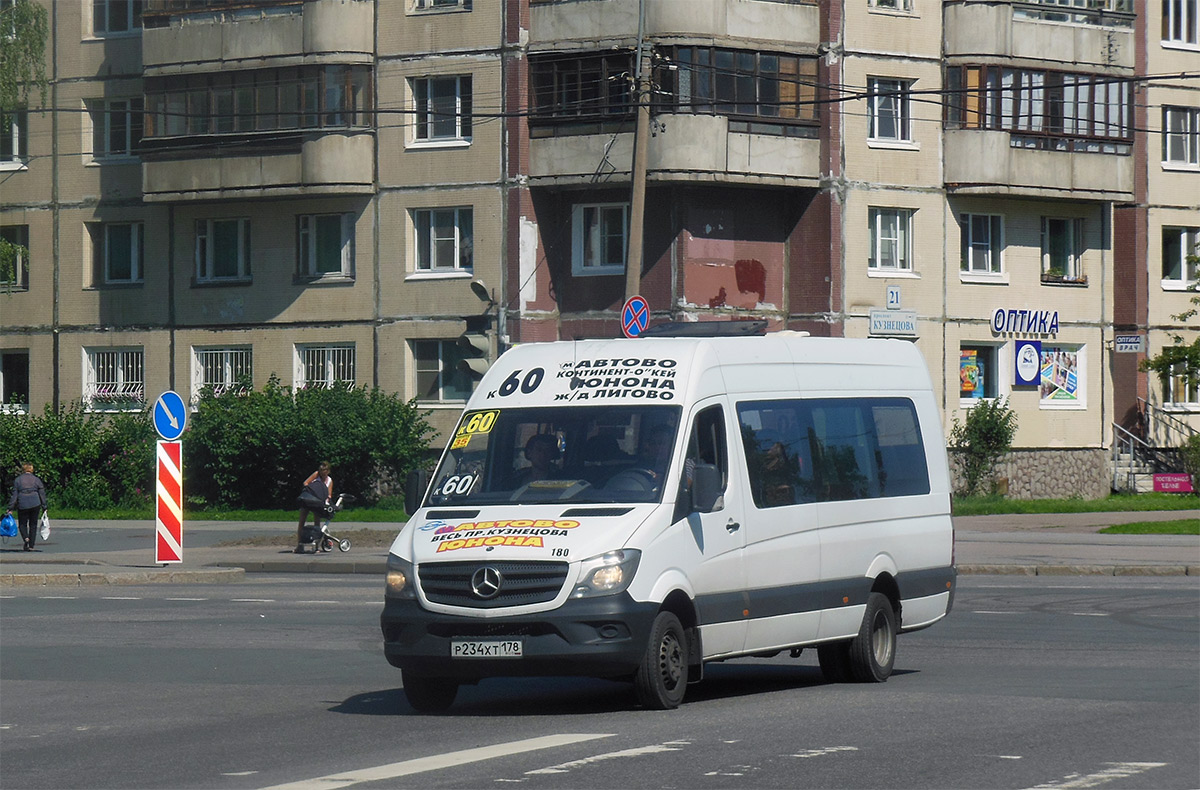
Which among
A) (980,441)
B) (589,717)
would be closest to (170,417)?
(589,717)

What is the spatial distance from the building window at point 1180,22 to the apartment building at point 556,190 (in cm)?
308

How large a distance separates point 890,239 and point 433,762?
34.9 meters

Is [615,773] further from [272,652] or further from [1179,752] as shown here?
[272,652]

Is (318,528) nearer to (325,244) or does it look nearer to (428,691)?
(325,244)

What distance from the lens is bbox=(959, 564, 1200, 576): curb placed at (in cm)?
2466

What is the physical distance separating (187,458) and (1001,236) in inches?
798

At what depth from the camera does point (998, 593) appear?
21.5 m

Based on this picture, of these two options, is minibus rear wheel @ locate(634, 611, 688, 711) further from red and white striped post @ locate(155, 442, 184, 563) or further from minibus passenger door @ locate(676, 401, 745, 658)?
red and white striped post @ locate(155, 442, 184, 563)

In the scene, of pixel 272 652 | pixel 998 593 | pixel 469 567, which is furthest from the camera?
pixel 998 593

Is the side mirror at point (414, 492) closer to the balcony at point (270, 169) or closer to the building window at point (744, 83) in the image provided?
the building window at point (744, 83)

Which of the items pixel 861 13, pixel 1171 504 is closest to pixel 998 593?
pixel 1171 504

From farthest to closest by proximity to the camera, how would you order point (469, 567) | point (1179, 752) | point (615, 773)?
point (469, 567) < point (1179, 752) < point (615, 773)

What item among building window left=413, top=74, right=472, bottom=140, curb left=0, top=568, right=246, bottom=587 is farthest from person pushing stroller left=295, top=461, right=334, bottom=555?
building window left=413, top=74, right=472, bottom=140

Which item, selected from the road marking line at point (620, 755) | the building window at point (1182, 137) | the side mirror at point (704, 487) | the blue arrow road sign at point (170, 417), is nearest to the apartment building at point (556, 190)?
the building window at point (1182, 137)
